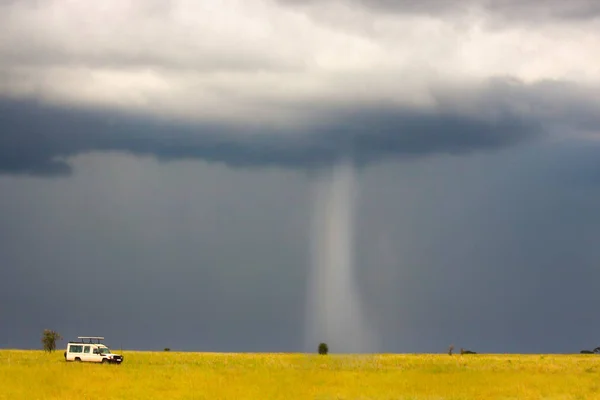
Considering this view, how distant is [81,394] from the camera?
57.2 metres

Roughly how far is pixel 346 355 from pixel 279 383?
159 ft

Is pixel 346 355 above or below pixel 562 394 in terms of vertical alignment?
above

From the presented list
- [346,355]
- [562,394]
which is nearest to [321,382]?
[562,394]

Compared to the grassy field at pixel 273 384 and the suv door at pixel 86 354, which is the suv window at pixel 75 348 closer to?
the suv door at pixel 86 354

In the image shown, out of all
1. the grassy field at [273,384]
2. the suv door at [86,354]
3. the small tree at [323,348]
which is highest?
the small tree at [323,348]

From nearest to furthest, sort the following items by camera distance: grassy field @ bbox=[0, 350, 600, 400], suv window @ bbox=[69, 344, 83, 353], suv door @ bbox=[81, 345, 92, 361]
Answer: grassy field @ bbox=[0, 350, 600, 400] < suv door @ bbox=[81, 345, 92, 361] < suv window @ bbox=[69, 344, 83, 353]

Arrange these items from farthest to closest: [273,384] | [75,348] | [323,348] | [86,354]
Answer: [323,348] → [75,348] → [86,354] → [273,384]

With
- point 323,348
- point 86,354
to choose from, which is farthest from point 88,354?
point 323,348

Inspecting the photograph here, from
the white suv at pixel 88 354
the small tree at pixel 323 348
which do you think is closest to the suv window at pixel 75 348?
the white suv at pixel 88 354

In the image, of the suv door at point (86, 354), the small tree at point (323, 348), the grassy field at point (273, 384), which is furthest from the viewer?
the small tree at point (323, 348)

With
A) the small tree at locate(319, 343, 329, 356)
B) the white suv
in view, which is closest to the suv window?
the white suv

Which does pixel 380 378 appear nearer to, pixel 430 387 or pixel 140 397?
pixel 430 387

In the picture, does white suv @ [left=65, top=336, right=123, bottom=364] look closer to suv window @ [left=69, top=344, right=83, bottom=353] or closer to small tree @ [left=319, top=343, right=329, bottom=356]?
suv window @ [left=69, top=344, right=83, bottom=353]

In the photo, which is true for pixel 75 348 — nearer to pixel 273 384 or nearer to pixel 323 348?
pixel 273 384
